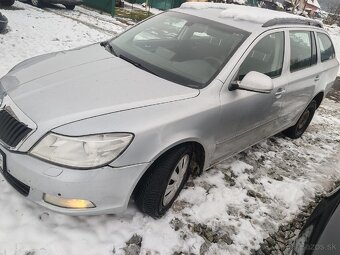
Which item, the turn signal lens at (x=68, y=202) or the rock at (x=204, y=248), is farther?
the rock at (x=204, y=248)

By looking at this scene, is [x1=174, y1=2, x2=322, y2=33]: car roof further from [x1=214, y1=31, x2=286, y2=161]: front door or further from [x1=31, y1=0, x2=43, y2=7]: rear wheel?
[x1=31, y1=0, x2=43, y2=7]: rear wheel

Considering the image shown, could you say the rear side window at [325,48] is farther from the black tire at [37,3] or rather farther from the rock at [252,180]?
the black tire at [37,3]

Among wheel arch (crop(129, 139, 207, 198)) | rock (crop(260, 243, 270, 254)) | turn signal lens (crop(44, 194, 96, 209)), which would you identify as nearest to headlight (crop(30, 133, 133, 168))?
turn signal lens (crop(44, 194, 96, 209))

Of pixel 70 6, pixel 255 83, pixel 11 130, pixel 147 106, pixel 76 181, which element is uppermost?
pixel 255 83

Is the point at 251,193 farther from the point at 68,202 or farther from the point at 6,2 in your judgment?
the point at 6,2

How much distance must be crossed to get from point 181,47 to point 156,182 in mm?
1458

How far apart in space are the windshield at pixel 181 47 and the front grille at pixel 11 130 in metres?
1.19

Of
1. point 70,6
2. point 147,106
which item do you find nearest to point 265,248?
point 147,106

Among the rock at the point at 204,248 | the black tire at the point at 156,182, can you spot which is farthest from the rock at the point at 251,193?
the black tire at the point at 156,182

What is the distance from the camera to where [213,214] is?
3230 mm

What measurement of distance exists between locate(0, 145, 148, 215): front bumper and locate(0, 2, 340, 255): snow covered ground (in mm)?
320

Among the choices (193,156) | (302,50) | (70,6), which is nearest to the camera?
(193,156)

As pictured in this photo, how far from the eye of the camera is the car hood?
2422 millimetres

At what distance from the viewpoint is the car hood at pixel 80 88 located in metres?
2.42
